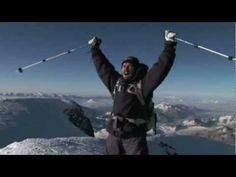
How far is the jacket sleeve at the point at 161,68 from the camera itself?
657cm

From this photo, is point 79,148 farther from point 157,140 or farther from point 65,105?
point 65,105

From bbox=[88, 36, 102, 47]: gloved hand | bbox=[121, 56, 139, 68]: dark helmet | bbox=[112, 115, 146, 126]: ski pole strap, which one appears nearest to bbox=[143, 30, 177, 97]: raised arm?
bbox=[121, 56, 139, 68]: dark helmet

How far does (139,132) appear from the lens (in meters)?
6.88

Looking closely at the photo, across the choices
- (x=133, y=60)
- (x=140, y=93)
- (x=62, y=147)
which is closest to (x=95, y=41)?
(x=133, y=60)

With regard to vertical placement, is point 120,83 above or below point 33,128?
above

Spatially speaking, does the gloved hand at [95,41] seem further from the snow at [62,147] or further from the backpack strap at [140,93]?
the snow at [62,147]

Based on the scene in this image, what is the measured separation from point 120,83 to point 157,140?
6.72 m

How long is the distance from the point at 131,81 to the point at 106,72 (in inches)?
19.1

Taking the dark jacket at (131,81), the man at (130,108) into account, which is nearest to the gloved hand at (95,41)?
the dark jacket at (131,81)

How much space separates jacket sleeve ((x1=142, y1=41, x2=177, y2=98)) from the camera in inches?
259

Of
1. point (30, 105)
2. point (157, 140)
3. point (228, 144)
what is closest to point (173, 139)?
point (157, 140)

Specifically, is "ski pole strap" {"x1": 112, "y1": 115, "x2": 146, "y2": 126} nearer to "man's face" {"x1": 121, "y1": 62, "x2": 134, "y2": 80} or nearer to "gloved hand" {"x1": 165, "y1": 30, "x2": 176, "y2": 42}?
"man's face" {"x1": 121, "y1": 62, "x2": 134, "y2": 80}

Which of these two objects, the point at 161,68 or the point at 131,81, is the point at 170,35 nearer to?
the point at 161,68

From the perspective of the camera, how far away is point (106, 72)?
7285 millimetres
